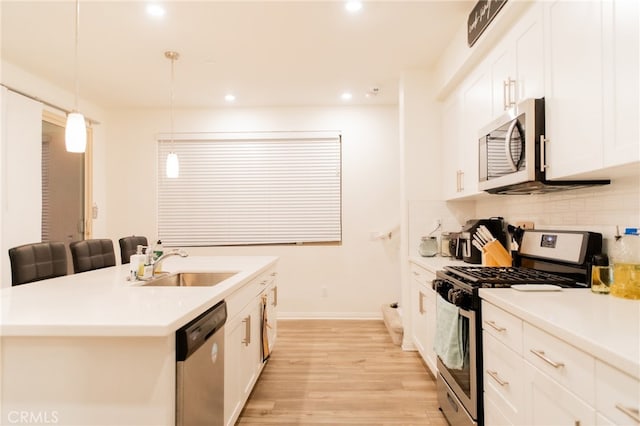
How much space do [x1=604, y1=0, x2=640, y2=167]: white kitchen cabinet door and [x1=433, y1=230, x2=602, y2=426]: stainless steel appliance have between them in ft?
2.06

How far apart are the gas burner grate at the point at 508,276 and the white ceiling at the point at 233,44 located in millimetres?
1811

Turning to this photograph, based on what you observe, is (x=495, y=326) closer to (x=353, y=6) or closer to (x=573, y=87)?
(x=573, y=87)

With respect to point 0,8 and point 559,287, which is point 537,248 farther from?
point 0,8

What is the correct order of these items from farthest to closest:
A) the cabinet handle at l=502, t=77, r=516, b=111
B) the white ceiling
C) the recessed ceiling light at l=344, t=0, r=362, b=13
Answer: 1. the white ceiling
2. the recessed ceiling light at l=344, t=0, r=362, b=13
3. the cabinet handle at l=502, t=77, r=516, b=111

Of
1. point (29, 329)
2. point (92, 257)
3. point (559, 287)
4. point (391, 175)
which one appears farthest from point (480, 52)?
point (92, 257)

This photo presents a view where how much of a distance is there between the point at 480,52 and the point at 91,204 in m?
4.48

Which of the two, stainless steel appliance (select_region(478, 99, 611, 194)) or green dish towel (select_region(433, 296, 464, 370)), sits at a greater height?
stainless steel appliance (select_region(478, 99, 611, 194))

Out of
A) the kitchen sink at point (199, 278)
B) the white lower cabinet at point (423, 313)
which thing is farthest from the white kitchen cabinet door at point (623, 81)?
the kitchen sink at point (199, 278)

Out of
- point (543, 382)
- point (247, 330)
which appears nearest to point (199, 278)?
point (247, 330)

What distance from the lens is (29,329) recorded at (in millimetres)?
1113

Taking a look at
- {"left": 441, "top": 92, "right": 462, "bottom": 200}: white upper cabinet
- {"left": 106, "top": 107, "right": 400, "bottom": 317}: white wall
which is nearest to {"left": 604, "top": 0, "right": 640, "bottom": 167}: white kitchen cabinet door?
{"left": 441, "top": 92, "right": 462, "bottom": 200}: white upper cabinet

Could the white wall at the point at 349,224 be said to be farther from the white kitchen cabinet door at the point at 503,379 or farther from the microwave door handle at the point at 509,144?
the white kitchen cabinet door at the point at 503,379

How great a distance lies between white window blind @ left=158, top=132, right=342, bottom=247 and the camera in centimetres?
438

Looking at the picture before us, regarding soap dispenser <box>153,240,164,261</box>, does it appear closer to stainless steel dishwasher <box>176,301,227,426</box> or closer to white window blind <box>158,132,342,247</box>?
stainless steel dishwasher <box>176,301,227,426</box>
